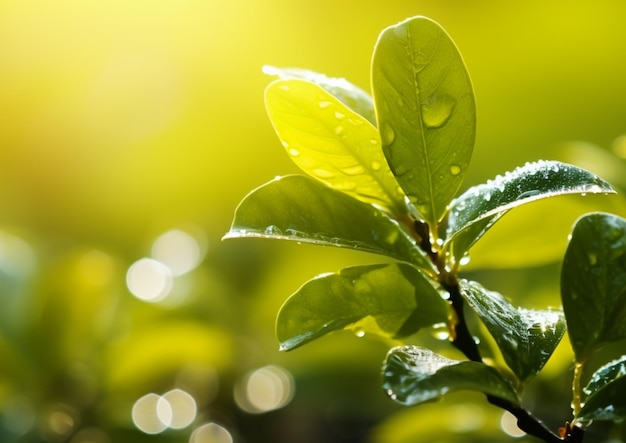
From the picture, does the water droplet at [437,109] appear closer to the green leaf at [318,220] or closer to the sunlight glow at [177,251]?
the green leaf at [318,220]

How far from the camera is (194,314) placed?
1550 mm

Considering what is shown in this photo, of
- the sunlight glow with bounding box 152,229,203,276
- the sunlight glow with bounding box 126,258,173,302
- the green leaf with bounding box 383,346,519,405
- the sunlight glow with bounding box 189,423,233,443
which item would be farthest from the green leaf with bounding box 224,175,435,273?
the sunlight glow with bounding box 152,229,203,276

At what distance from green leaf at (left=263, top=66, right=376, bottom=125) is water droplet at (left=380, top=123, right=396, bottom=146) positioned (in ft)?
0.35

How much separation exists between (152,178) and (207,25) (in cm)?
69

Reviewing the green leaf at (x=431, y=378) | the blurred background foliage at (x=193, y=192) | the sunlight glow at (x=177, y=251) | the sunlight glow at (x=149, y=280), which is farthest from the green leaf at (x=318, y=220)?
the sunlight glow at (x=177, y=251)

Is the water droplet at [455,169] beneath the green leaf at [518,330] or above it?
above

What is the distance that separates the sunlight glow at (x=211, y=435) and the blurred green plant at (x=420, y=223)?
818 mm

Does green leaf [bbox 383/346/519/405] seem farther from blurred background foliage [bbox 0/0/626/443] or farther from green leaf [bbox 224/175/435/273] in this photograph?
blurred background foliage [bbox 0/0/626/443]

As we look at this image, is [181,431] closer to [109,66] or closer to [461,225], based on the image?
[461,225]

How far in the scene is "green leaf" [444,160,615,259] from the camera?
23.1 inches

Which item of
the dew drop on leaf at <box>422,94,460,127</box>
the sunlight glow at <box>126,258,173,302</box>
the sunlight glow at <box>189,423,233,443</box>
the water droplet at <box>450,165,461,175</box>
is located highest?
the dew drop on leaf at <box>422,94,460,127</box>

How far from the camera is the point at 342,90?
74cm

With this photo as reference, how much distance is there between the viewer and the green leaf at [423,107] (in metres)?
0.62

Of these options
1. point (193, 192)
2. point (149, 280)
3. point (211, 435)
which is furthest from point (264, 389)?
point (193, 192)
